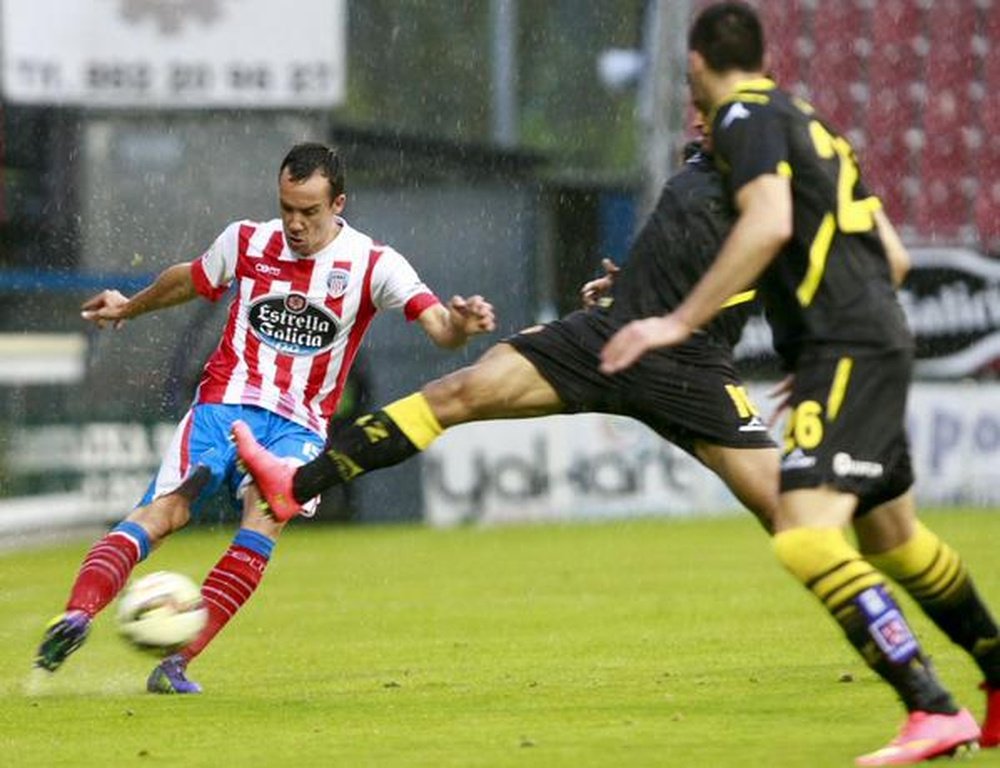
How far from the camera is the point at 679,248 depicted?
27.7 ft

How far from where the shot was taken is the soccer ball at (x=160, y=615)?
8055mm

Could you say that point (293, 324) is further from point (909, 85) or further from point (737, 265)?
point (909, 85)

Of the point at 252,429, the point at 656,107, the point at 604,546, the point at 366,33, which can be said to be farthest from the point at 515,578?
the point at 366,33

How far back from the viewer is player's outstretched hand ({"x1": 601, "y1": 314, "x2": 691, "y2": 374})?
6.44m

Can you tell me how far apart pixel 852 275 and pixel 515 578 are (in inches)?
296

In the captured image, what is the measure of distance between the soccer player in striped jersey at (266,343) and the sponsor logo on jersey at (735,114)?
207 centimetres

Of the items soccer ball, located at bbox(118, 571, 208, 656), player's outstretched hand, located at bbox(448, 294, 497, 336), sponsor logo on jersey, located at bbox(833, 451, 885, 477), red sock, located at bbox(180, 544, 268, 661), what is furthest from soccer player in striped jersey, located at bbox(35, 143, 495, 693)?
sponsor logo on jersey, located at bbox(833, 451, 885, 477)

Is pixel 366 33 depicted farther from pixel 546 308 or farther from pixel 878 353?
pixel 878 353

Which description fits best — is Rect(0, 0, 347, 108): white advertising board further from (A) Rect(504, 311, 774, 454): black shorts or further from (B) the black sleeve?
(B) the black sleeve

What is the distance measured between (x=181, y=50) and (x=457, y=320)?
1206cm

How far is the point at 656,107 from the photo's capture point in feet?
67.3

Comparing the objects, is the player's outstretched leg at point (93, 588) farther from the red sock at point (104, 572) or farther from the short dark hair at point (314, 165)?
the short dark hair at point (314, 165)

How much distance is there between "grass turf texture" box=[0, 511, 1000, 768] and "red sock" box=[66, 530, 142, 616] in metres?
0.34

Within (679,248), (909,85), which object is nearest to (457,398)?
(679,248)
